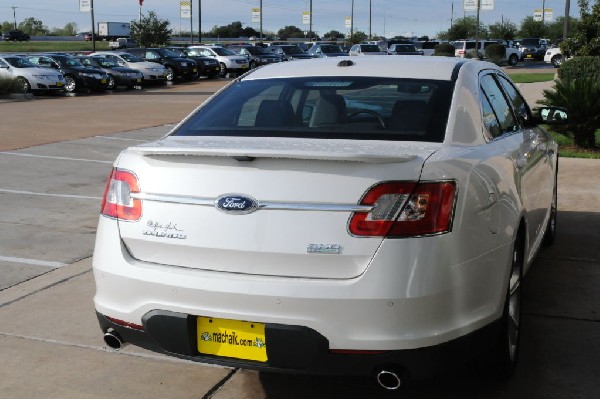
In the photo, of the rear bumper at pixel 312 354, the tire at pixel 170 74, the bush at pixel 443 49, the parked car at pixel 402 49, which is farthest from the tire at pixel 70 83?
the bush at pixel 443 49

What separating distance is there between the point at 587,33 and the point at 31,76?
18.4 m

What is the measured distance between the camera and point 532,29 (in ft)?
365

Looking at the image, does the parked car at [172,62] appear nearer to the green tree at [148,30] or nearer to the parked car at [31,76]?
the parked car at [31,76]

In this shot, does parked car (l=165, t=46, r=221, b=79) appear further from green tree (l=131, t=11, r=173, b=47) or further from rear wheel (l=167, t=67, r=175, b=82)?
green tree (l=131, t=11, r=173, b=47)

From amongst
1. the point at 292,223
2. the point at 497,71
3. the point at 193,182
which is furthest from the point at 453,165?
the point at 497,71

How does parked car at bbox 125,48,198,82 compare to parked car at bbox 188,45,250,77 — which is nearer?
parked car at bbox 125,48,198,82

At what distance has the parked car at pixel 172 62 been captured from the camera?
37312mm

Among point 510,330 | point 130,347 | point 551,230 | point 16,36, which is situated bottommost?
point 130,347

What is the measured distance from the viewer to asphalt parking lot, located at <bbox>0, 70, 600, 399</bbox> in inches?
168

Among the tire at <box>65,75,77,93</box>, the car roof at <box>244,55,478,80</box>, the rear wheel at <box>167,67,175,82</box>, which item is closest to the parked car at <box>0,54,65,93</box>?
the tire at <box>65,75,77,93</box>

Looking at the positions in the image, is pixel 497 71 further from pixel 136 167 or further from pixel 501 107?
pixel 136 167

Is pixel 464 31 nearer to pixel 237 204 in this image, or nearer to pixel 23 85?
pixel 23 85

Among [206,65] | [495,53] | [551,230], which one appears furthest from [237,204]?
[495,53]

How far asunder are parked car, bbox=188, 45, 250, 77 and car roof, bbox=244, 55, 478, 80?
36545 mm
